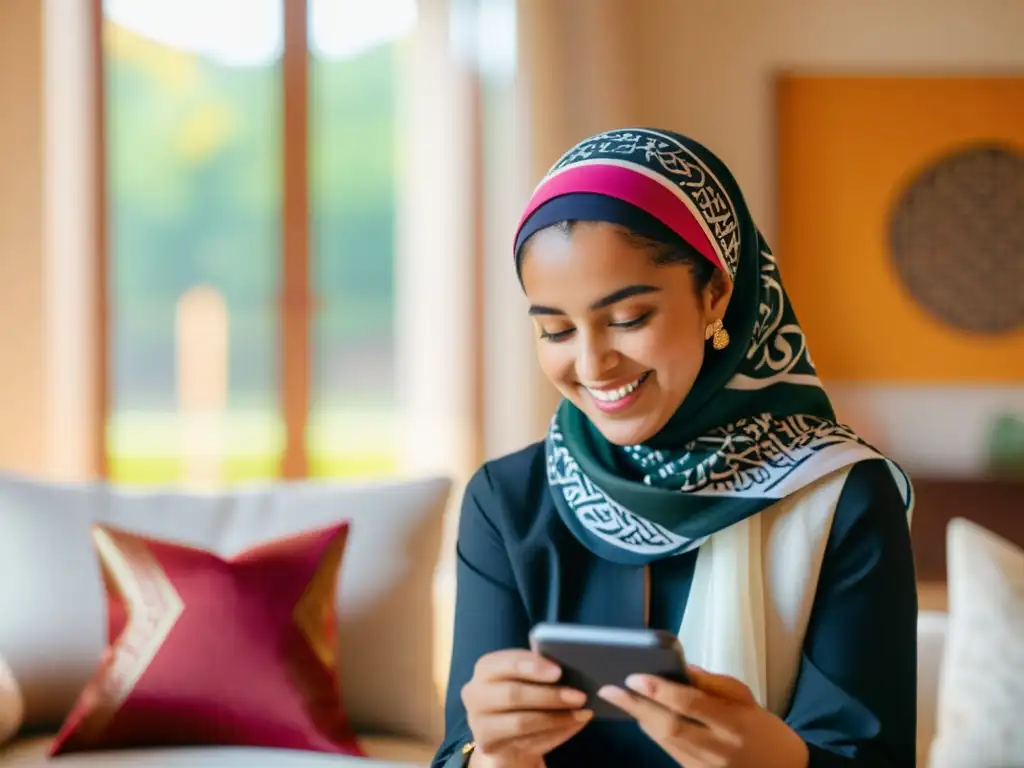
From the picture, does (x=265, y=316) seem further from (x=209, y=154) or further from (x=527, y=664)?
(x=527, y=664)

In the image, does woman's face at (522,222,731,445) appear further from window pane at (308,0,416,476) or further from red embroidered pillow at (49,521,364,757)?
window pane at (308,0,416,476)

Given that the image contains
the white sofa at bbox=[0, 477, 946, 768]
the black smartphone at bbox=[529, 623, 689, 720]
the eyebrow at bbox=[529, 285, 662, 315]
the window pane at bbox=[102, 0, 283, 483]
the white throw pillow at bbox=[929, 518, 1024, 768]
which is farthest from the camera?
the window pane at bbox=[102, 0, 283, 483]

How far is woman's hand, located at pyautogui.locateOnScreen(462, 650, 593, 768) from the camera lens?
0.88 m

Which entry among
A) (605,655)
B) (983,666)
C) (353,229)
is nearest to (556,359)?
(605,655)

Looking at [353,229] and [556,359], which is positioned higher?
[353,229]

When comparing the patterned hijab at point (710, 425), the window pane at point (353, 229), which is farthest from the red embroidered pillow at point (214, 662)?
the window pane at point (353, 229)

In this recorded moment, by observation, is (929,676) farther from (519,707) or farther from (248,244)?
(248,244)

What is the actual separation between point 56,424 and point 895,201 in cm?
296

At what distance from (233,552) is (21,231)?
197cm

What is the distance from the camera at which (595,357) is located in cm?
99

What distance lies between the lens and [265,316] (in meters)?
3.82

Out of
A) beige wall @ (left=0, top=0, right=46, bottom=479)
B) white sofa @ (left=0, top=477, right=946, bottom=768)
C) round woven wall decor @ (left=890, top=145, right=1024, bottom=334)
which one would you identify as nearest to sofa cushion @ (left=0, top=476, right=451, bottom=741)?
white sofa @ (left=0, top=477, right=946, bottom=768)

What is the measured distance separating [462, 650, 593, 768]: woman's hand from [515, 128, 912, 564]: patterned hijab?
0.22 meters

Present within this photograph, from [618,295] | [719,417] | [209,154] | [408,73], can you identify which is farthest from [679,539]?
[209,154]
